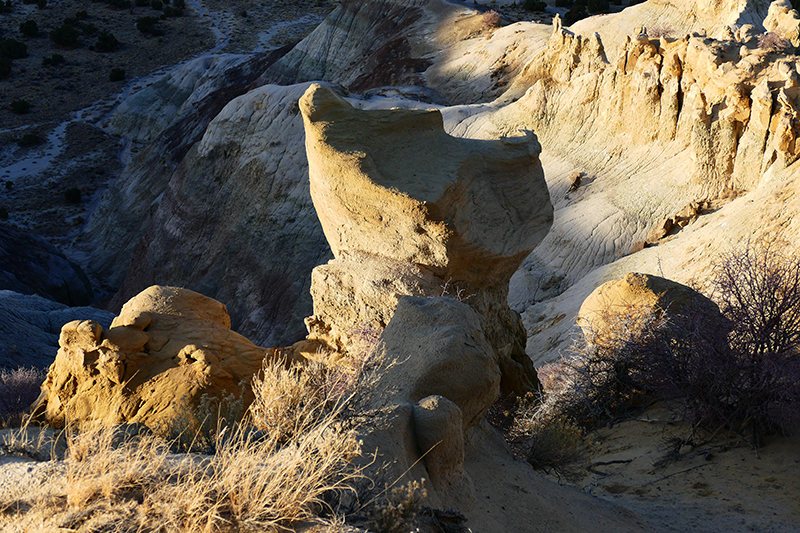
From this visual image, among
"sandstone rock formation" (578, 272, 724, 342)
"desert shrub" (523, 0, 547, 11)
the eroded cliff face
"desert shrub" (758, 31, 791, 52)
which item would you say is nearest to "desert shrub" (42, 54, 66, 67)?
the eroded cliff face

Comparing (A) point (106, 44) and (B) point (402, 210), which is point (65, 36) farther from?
(B) point (402, 210)

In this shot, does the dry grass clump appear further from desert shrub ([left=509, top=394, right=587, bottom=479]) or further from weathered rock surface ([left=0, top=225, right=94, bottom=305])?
weathered rock surface ([left=0, top=225, right=94, bottom=305])

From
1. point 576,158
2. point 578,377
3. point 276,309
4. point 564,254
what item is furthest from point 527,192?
point 276,309

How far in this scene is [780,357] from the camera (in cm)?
548

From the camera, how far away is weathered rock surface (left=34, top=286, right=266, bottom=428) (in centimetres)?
594

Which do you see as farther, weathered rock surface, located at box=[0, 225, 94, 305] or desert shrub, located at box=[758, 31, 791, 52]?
weathered rock surface, located at box=[0, 225, 94, 305]

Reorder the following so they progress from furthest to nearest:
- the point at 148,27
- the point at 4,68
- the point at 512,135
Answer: the point at 148,27, the point at 4,68, the point at 512,135

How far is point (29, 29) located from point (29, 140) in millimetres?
13643

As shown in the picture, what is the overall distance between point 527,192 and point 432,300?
2.80 m

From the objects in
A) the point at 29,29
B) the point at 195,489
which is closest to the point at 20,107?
the point at 29,29

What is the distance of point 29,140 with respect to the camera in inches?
1452

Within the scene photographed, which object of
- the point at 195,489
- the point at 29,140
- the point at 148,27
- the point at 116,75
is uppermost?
the point at 148,27

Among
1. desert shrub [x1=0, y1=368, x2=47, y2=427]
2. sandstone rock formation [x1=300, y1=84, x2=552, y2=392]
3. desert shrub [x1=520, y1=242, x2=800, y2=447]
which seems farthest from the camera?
desert shrub [x1=0, y1=368, x2=47, y2=427]

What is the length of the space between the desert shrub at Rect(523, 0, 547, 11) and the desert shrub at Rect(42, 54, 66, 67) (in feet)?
99.1
